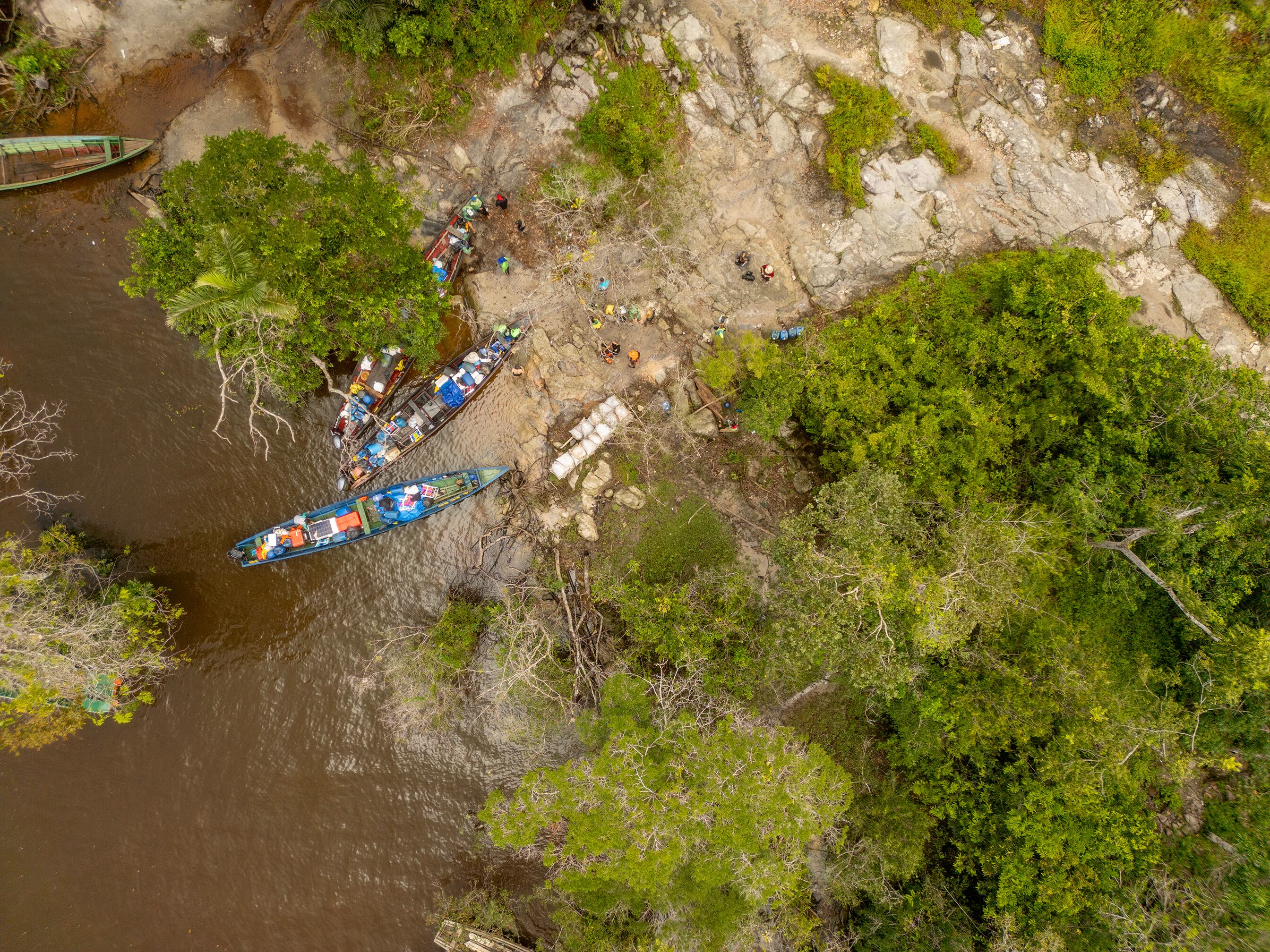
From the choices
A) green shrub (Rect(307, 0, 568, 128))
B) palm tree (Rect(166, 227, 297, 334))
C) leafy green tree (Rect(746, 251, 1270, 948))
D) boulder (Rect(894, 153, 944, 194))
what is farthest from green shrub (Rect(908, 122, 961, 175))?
palm tree (Rect(166, 227, 297, 334))

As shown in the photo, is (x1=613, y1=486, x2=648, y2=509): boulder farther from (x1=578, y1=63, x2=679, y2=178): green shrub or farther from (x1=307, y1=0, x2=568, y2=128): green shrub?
(x1=307, y1=0, x2=568, y2=128): green shrub

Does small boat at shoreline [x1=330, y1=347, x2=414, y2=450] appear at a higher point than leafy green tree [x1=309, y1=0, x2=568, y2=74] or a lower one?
lower

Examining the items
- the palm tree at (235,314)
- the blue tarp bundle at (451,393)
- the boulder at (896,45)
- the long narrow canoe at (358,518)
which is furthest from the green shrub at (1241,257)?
the palm tree at (235,314)

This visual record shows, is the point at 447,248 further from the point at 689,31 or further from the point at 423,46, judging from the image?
the point at 689,31

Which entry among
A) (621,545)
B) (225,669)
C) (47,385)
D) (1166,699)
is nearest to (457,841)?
(225,669)

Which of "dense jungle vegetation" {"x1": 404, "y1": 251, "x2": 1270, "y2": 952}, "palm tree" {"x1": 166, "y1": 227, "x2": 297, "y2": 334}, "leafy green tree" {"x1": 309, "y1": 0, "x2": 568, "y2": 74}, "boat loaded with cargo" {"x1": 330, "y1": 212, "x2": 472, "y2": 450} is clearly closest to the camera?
"palm tree" {"x1": 166, "y1": 227, "x2": 297, "y2": 334}

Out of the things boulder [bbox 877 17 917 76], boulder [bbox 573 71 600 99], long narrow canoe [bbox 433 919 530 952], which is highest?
boulder [bbox 877 17 917 76]
